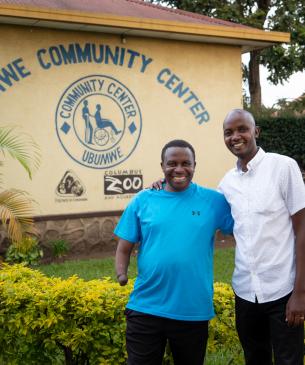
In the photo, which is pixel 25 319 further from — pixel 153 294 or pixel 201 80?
pixel 201 80

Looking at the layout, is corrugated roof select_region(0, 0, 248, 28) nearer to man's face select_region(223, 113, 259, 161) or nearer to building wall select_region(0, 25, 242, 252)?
building wall select_region(0, 25, 242, 252)

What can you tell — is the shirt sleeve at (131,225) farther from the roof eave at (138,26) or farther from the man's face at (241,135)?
the roof eave at (138,26)

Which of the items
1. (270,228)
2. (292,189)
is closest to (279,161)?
(292,189)

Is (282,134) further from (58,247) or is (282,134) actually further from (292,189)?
(292,189)

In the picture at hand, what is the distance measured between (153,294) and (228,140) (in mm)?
896

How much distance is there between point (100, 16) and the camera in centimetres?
905

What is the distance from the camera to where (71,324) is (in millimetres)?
4074

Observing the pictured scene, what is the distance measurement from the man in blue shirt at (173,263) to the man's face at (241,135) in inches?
9.4

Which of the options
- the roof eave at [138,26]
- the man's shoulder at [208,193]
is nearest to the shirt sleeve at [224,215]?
the man's shoulder at [208,193]

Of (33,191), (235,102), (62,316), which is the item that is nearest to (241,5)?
(235,102)

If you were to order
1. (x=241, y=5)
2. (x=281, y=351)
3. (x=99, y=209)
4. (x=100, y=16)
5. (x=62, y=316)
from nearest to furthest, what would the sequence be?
(x=281, y=351) < (x=62, y=316) < (x=100, y=16) < (x=99, y=209) < (x=241, y=5)

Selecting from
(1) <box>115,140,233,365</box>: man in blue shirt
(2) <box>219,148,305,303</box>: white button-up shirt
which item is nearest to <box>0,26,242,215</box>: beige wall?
(1) <box>115,140,233,365</box>: man in blue shirt

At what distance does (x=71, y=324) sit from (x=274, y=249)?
5.16 feet

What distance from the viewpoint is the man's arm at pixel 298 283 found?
10.0 feet
